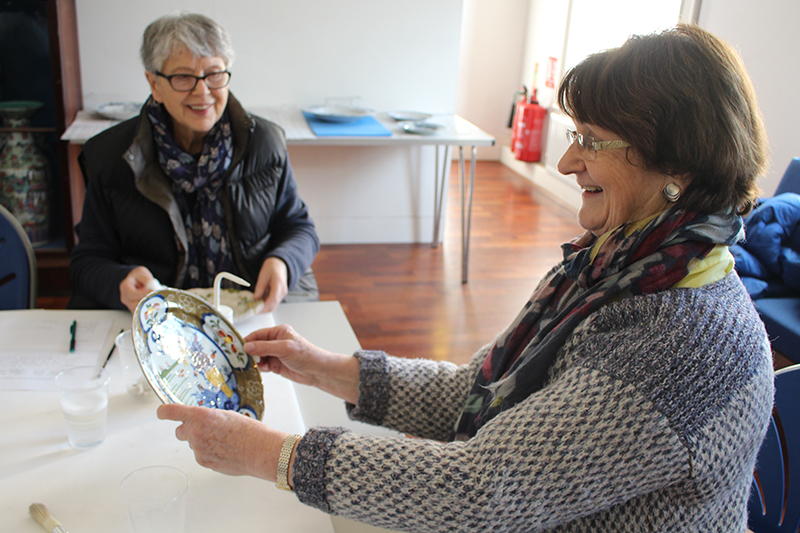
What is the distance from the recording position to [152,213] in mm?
1665

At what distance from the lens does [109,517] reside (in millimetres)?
848

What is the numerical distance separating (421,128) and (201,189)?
6.12ft

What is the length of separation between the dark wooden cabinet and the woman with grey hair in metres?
1.48

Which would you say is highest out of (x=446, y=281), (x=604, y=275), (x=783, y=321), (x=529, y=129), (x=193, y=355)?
(x=604, y=275)

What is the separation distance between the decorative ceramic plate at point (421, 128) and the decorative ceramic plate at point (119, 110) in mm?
1420

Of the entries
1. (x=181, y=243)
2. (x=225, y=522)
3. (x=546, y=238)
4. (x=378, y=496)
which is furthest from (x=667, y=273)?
(x=546, y=238)

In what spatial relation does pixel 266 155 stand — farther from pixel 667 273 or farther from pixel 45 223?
pixel 45 223

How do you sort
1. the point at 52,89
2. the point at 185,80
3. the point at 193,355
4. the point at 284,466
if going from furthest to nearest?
the point at 52,89
the point at 185,80
the point at 193,355
the point at 284,466

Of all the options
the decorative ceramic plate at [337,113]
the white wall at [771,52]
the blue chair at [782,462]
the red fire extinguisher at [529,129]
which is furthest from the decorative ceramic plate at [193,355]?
the red fire extinguisher at [529,129]

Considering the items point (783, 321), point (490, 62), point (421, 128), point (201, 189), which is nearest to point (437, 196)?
point (421, 128)

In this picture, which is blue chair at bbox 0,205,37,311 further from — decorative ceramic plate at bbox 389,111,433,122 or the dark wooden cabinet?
decorative ceramic plate at bbox 389,111,433,122

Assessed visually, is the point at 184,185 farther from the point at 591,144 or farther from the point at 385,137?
the point at 385,137

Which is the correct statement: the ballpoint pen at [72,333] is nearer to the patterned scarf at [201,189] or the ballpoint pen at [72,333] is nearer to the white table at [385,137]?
the patterned scarf at [201,189]

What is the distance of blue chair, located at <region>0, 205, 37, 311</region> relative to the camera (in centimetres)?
156
